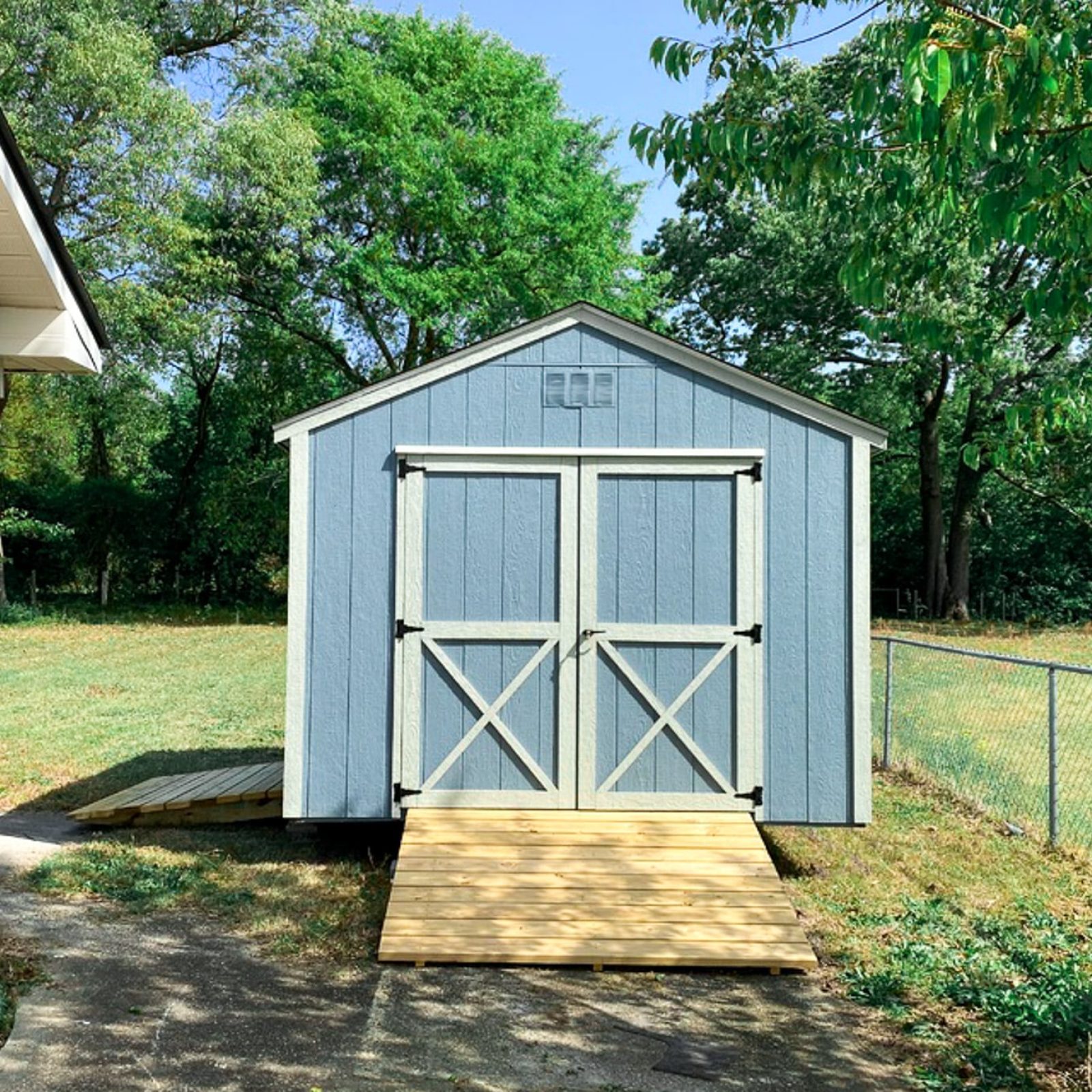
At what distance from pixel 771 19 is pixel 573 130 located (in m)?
23.3

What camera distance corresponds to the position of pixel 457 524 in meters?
6.20

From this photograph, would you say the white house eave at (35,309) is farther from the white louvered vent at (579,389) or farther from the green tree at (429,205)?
the green tree at (429,205)

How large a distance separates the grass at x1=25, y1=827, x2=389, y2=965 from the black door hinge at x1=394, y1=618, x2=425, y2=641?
134 cm

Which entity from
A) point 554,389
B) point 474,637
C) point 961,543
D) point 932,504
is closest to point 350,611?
point 474,637

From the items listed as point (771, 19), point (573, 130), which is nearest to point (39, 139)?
point (573, 130)

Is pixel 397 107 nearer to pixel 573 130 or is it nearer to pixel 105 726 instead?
pixel 573 130

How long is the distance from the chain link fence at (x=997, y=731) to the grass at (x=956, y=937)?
1.77 feet

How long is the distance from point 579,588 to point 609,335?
147 centimetres

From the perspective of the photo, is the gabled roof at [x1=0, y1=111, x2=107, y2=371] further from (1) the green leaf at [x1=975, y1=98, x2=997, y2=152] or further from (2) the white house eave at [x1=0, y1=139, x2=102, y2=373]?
(1) the green leaf at [x1=975, y1=98, x2=997, y2=152]

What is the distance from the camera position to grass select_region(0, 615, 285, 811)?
28.7 feet

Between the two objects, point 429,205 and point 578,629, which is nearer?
point 578,629

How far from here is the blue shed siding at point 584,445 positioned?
6.11 metres

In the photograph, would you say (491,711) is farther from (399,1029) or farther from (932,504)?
(932,504)

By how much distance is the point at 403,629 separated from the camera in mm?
6148
